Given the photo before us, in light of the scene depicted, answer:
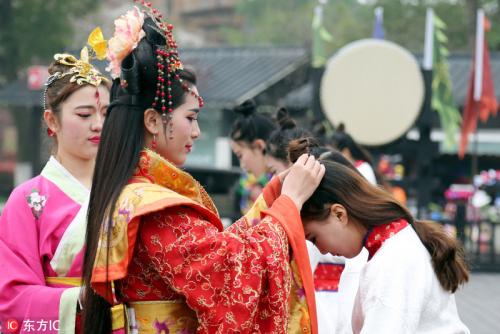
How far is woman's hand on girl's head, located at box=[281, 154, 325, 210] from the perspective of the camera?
7.38 ft

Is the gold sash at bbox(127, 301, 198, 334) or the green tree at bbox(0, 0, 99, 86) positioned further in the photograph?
the green tree at bbox(0, 0, 99, 86)

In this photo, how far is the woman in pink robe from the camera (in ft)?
8.59

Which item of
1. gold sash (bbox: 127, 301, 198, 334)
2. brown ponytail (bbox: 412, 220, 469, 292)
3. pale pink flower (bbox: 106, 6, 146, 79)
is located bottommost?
gold sash (bbox: 127, 301, 198, 334)

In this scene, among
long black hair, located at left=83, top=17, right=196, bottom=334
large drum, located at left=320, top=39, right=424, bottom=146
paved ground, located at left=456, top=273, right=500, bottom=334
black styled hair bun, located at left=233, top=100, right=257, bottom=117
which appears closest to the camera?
long black hair, located at left=83, top=17, right=196, bottom=334

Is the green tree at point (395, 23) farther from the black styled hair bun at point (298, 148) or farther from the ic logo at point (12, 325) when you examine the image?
the ic logo at point (12, 325)

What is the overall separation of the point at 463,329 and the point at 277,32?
24189 mm

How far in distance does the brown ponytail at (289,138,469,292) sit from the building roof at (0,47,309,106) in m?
10.0

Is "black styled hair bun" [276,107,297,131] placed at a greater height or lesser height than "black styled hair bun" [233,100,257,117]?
lesser

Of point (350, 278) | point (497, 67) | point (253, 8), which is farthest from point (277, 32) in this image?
point (350, 278)

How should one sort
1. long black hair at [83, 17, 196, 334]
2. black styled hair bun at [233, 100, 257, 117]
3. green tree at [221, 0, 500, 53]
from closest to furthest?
1. long black hair at [83, 17, 196, 334]
2. black styled hair bun at [233, 100, 257, 117]
3. green tree at [221, 0, 500, 53]

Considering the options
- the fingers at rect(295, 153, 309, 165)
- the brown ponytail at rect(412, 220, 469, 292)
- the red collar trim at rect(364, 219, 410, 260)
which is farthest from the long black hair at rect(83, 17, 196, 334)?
the brown ponytail at rect(412, 220, 469, 292)

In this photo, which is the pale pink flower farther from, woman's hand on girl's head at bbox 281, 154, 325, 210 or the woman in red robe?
woman's hand on girl's head at bbox 281, 154, 325, 210

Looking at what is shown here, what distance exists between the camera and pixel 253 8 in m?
32.3

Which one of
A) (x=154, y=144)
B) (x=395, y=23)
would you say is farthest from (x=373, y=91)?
(x=395, y=23)
